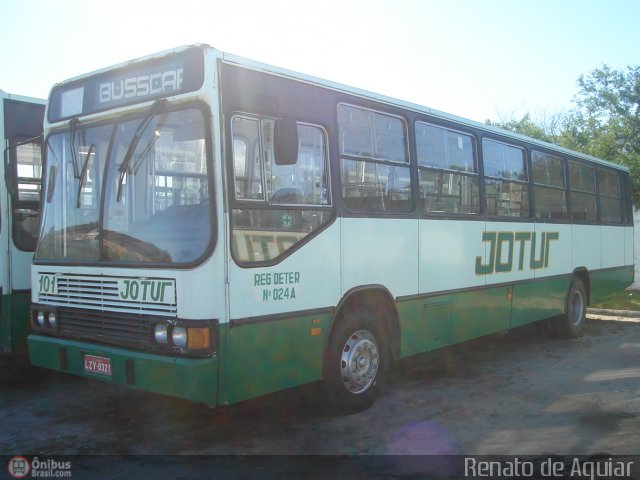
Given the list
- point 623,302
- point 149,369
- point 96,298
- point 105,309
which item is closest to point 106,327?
point 105,309

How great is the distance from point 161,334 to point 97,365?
0.76m

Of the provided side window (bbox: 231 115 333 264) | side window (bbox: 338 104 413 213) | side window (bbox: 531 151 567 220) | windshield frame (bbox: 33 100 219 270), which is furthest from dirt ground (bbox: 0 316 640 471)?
side window (bbox: 531 151 567 220)

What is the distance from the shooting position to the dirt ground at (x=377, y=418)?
4.89m

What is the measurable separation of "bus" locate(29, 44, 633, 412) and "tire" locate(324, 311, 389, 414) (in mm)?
19

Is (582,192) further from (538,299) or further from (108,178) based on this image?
(108,178)

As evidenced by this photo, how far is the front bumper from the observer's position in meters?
4.32

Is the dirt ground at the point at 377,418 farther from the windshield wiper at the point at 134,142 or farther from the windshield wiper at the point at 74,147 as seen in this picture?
the windshield wiper at the point at 74,147

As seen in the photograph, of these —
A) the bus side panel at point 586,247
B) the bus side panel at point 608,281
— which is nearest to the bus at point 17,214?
the bus side panel at point 586,247

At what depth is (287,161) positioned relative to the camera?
475cm

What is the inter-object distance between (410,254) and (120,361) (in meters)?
3.11

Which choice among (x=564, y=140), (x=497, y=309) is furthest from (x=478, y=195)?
(x=564, y=140)

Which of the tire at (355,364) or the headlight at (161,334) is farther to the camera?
the tire at (355,364)

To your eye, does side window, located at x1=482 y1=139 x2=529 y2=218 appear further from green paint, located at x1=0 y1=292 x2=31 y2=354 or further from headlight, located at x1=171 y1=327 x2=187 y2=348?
green paint, located at x1=0 y1=292 x2=31 y2=354

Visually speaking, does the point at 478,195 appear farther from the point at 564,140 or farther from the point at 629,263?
the point at 564,140
